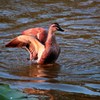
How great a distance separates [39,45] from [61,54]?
0.64m

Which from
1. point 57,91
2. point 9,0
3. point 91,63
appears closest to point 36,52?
point 91,63

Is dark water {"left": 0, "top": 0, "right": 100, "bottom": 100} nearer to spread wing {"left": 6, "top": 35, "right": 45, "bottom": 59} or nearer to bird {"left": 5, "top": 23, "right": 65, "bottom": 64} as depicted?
bird {"left": 5, "top": 23, "right": 65, "bottom": 64}

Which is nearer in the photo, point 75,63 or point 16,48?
point 75,63

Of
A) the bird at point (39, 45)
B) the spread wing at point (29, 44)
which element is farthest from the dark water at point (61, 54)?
the spread wing at point (29, 44)

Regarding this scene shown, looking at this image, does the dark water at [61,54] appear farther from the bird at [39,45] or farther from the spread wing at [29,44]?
the spread wing at [29,44]

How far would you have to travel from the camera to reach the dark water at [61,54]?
837cm

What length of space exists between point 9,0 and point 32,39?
6118 millimetres

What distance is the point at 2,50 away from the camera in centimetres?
1131

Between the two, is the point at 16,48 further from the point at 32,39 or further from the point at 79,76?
the point at 79,76

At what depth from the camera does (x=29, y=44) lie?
10.7 metres

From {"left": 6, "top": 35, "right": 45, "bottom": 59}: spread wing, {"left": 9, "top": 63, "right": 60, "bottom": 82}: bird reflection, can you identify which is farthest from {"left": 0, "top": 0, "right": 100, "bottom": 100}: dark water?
{"left": 6, "top": 35, "right": 45, "bottom": 59}: spread wing

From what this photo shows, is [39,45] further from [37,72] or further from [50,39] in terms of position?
[37,72]

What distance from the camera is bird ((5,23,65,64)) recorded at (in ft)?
34.4

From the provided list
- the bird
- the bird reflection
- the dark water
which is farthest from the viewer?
the bird
